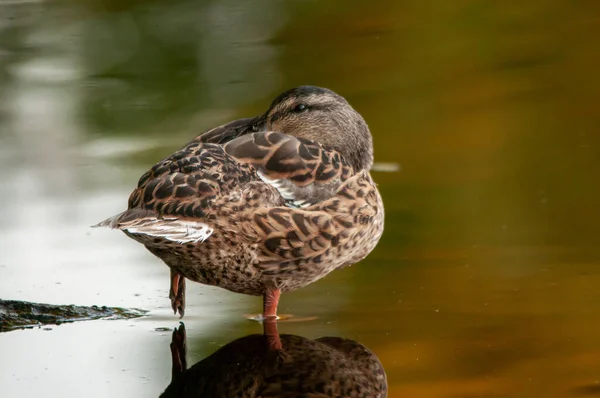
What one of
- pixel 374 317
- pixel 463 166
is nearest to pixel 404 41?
pixel 463 166

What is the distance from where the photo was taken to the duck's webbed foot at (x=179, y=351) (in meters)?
4.98

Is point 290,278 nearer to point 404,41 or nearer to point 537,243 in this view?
point 537,243

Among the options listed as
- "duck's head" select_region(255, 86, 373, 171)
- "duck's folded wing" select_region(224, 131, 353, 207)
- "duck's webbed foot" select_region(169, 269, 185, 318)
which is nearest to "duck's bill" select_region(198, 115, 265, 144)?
"duck's head" select_region(255, 86, 373, 171)

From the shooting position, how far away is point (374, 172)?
7863mm

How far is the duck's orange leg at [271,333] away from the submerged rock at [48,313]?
621mm

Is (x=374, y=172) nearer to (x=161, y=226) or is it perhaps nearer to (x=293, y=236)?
(x=293, y=236)

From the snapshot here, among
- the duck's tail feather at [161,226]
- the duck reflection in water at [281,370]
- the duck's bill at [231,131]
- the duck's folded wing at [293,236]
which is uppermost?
the duck's bill at [231,131]

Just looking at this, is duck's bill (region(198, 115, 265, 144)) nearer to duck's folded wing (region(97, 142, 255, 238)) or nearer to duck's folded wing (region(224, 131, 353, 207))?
duck's folded wing (region(224, 131, 353, 207))

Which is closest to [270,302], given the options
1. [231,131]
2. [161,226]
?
[161,226]

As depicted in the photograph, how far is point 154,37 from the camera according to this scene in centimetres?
1137

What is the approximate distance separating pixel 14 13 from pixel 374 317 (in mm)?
8192

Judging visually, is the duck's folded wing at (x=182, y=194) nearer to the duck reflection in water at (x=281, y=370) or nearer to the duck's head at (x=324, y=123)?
the duck reflection in water at (x=281, y=370)

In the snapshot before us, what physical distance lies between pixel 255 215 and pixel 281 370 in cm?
70

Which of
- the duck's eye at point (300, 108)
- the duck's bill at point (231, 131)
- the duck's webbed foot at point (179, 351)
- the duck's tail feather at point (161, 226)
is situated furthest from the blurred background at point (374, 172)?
the duck's eye at point (300, 108)
